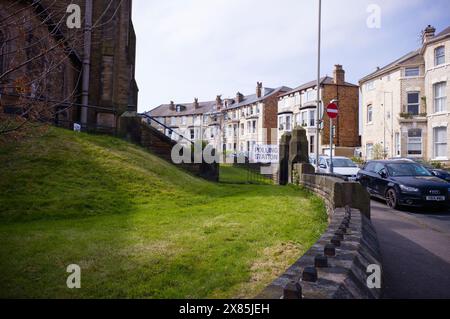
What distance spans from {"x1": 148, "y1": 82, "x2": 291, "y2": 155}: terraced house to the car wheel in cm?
3219

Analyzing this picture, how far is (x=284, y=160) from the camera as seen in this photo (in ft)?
54.3

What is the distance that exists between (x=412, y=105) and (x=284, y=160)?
2204 centimetres

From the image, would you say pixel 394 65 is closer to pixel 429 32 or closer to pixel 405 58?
pixel 405 58

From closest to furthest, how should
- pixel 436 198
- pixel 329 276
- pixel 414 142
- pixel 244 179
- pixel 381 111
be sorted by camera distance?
1. pixel 329 276
2. pixel 436 198
3. pixel 244 179
4. pixel 414 142
5. pixel 381 111

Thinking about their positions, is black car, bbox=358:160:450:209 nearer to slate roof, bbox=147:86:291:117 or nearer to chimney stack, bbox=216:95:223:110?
slate roof, bbox=147:86:291:117

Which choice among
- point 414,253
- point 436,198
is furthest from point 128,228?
point 436,198

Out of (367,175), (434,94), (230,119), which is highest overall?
(230,119)

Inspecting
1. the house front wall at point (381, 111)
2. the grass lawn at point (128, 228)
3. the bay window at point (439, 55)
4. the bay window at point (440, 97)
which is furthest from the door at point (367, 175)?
the house front wall at point (381, 111)

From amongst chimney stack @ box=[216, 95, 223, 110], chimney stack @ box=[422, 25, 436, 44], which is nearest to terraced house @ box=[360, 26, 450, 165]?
chimney stack @ box=[422, 25, 436, 44]

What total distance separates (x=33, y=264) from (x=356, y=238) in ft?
13.4

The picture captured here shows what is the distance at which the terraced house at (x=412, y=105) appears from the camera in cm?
2708

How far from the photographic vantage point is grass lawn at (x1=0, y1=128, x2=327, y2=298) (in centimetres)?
375

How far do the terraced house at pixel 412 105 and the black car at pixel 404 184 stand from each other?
17.5 m
